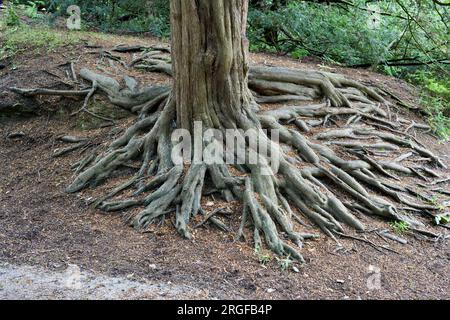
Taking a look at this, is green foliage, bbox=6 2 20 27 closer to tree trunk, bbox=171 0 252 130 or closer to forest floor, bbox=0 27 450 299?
forest floor, bbox=0 27 450 299

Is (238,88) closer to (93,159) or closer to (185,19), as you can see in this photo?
(185,19)

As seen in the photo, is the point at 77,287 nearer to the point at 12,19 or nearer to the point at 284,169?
the point at 284,169

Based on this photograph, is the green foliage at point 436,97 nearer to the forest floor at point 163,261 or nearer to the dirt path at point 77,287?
the forest floor at point 163,261

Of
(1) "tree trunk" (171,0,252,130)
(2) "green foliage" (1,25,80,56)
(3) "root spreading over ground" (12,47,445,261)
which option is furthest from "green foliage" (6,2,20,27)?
(1) "tree trunk" (171,0,252,130)

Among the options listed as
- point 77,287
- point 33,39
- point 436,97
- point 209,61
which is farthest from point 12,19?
point 436,97

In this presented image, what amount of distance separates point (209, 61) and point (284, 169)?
64.9 inches

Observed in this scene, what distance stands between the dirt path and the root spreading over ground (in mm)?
1052

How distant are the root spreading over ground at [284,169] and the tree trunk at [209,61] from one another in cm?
25

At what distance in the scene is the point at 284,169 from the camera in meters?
6.65

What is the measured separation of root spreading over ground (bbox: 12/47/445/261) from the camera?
6289 mm

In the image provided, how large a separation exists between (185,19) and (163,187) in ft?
6.84

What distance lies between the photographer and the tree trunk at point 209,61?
6.41m

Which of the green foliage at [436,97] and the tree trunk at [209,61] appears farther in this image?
the green foliage at [436,97]

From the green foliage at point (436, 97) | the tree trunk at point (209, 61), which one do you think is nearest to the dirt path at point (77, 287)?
the tree trunk at point (209, 61)
